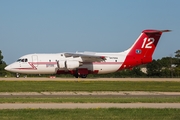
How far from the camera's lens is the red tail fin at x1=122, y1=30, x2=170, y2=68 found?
52344 mm

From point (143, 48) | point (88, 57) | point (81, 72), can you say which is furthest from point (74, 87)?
point (143, 48)

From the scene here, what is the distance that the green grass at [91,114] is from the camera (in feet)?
44.6

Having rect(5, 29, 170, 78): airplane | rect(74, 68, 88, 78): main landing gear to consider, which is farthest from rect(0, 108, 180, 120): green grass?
rect(74, 68, 88, 78): main landing gear

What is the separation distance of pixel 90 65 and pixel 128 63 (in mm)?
4995

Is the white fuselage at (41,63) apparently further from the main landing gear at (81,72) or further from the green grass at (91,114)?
the green grass at (91,114)

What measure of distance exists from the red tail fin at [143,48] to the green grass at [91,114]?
36.7 metres

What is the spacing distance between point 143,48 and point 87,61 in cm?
763

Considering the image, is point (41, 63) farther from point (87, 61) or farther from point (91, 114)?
point (91, 114)

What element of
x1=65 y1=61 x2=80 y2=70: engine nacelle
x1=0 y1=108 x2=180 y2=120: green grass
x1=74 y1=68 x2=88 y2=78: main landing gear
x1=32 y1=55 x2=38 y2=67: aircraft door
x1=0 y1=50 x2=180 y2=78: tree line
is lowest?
x1=0 y1=50 x2=180 y2=78: tree line

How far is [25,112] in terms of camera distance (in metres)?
14.9

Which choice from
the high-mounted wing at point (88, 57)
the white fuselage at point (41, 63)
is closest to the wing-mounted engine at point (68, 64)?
the white fuselage at point (41, 63)

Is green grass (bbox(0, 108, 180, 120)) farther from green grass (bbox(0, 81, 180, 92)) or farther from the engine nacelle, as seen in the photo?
the engine nacelle

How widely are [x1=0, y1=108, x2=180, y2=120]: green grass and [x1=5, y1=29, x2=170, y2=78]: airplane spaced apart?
112ft

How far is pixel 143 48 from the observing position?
173ft
